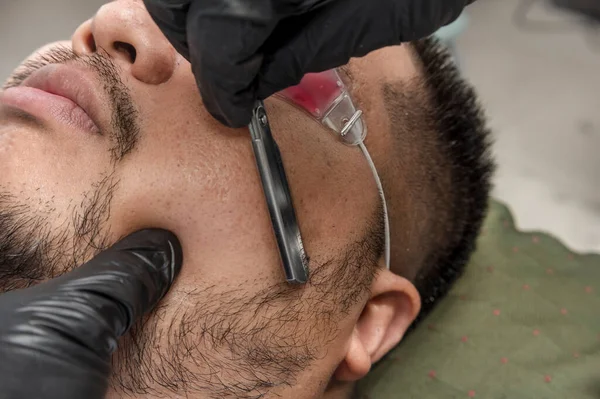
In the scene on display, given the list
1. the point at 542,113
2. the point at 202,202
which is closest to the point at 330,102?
the point at 202,202

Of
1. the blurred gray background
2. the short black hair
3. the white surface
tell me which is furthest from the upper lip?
the white surface

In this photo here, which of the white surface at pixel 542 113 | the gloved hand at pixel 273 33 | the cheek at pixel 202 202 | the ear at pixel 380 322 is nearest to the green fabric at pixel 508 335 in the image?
the ear at pixel 380 322

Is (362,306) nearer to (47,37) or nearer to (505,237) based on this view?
(505,237)

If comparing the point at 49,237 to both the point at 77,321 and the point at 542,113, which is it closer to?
the point at 77,321

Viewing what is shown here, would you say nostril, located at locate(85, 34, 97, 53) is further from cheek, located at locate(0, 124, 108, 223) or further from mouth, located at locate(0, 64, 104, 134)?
cheek, located at locate(0, 124, 108, 223)

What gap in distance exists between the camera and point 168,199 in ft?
2.73

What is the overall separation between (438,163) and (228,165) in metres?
0.45

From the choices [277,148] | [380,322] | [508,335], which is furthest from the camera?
[508,335]

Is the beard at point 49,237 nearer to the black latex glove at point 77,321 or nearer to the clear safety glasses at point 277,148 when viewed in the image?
the black latex glove at point 77,321

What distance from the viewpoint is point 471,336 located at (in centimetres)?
129

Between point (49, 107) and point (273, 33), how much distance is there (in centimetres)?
39

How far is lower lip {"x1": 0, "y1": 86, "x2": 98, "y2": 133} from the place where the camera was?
86 cm

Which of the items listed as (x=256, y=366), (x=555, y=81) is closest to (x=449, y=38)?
(x=555, y=81)

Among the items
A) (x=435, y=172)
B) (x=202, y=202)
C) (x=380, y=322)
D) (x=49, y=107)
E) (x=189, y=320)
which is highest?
(x=49, y=107)
